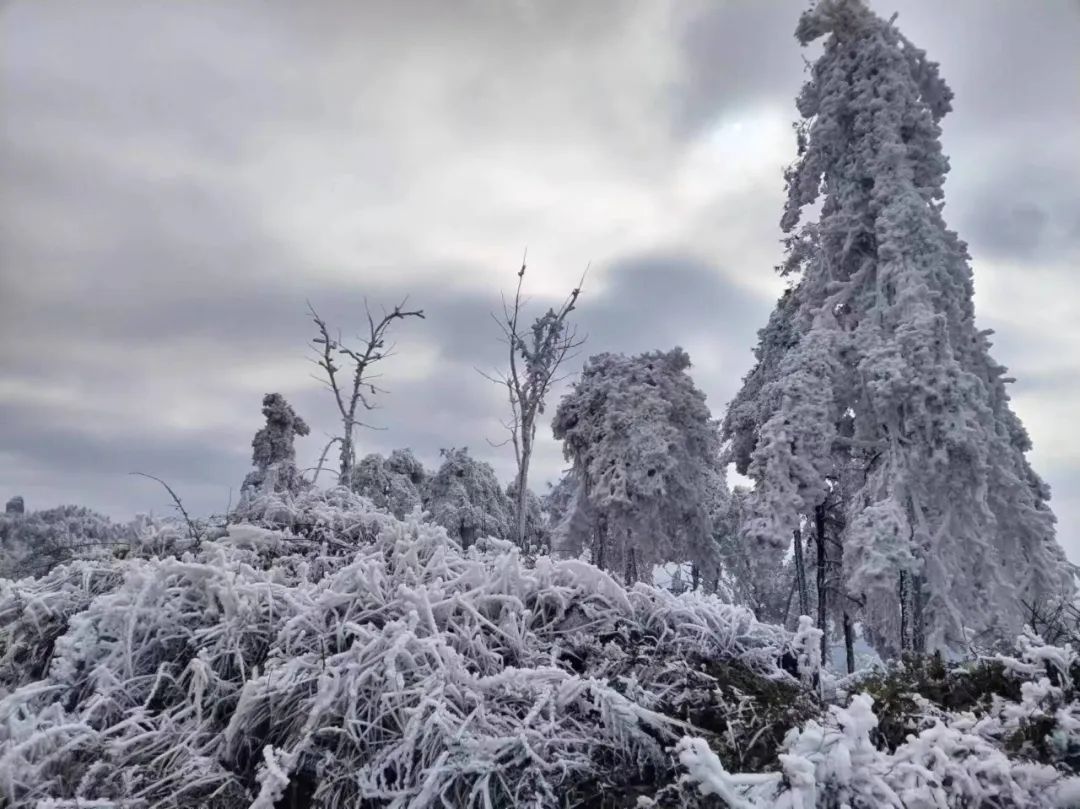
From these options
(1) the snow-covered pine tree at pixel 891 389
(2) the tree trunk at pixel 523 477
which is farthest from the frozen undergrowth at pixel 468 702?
(2) the tree trunk at pixel 523 477

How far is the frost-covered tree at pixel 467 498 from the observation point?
2677 cm

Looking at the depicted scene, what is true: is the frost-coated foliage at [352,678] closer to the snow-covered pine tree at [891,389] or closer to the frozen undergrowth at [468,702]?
the frozen undergrowth at [468,702]

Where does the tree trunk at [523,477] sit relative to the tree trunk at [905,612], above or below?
above

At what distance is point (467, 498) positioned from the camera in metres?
27.4

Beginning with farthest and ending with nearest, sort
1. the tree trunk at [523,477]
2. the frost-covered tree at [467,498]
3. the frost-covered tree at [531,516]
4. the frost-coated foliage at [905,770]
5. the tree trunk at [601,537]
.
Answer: the frost-covered tree at [531,516], the frost-covered tree at [467,498], the tree trunk at [523,477], the tree trunk at [601,537], the frost-coated foliage at [905,770]

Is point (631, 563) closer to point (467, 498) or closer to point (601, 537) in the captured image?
point (601, 537)

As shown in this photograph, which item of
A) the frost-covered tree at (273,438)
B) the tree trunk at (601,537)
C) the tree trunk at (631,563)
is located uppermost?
the frost-covered tree at (273,438)

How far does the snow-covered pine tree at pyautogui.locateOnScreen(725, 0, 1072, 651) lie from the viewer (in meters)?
11.5

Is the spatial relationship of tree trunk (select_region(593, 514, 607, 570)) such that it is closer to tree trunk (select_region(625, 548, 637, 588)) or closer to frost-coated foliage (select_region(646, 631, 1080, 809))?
tree trunk (select_region(625, 548, 637, 588))

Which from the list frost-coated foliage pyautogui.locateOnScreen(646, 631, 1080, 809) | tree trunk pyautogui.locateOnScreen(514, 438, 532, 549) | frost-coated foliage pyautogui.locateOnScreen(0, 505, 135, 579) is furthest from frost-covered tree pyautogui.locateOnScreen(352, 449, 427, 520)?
frost-coated foliage pyautogui.locateOnScreen(646, 631, 1080, 809)

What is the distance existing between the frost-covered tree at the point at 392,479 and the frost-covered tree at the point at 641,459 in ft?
33.8

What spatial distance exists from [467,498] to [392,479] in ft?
10.2

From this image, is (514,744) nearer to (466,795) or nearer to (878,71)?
(466,795)

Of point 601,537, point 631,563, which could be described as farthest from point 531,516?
point 631,563
